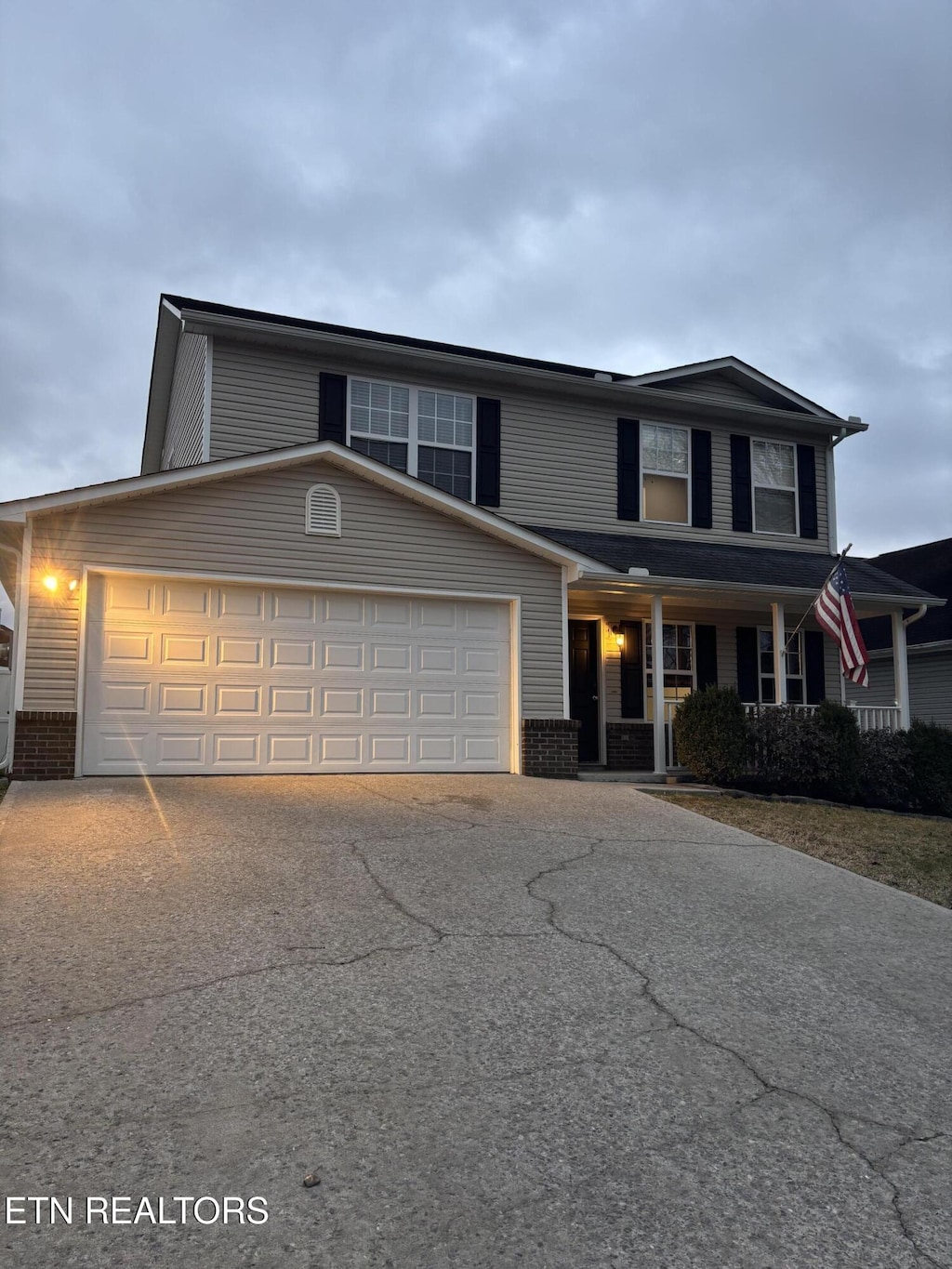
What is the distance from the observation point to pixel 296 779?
993 cm

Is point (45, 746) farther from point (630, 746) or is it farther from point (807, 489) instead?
point (807, 489)

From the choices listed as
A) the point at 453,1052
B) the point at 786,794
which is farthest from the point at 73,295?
the point at 453,1052

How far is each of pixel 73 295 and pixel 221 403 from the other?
42527 mm

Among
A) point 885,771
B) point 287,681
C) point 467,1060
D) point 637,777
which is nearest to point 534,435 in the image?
point 637,777

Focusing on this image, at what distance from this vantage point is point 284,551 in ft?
34.1

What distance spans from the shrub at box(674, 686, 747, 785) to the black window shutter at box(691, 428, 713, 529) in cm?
386

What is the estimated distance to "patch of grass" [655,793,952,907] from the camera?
6902 mm

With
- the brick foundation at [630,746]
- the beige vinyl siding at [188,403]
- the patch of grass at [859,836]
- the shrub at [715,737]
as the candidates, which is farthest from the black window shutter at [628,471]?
the beige vinyl siding at [188,403]

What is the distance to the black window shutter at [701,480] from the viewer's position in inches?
581

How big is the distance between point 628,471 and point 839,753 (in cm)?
557

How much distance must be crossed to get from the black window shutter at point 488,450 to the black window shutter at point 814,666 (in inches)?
238

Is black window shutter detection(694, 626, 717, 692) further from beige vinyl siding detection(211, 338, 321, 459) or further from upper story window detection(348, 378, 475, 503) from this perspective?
beige vinyl siding detection(211, 338, 321, 459)

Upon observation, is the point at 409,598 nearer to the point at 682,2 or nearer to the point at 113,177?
the point at 682,2

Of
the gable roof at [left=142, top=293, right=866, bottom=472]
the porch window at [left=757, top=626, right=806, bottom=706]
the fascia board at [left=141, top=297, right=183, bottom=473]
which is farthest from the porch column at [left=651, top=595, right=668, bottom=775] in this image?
A: the fascia board at [left=141, top=297, right=183, bottom=473]
